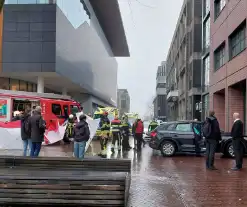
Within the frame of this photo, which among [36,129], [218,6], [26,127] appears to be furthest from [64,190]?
[218,6]

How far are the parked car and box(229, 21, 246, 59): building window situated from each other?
22.5 feet

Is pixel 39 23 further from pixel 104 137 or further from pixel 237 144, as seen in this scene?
pixel 237 144

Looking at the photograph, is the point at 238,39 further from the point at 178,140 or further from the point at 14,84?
the point at 14,84

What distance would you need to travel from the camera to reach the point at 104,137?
1633cm

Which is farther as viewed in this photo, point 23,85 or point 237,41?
point 23,85

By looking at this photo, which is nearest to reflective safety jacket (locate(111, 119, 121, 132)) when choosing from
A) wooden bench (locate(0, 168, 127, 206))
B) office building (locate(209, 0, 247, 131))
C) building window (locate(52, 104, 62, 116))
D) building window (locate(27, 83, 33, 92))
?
building window (locate(52, 104, 62, 116))

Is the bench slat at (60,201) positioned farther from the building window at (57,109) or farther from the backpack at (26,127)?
the building window at (57,109)

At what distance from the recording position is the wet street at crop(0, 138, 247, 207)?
724 centimetres

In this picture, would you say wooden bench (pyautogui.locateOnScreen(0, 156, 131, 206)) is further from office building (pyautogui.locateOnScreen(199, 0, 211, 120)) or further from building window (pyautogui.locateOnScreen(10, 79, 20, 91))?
building window (pyautogui.locateOnScreen(10, 79, 20, 91))

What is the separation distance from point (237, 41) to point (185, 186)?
15.0 meters

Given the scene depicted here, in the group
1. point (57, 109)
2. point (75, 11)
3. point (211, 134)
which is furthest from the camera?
point (75, 11)

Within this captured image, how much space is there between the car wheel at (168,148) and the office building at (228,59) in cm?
614

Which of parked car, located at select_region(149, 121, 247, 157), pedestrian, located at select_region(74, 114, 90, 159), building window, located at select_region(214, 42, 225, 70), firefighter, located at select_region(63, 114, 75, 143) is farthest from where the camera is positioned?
building window, located at select_region(214, 42, 225, 70)

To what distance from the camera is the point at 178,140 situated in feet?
51.6
